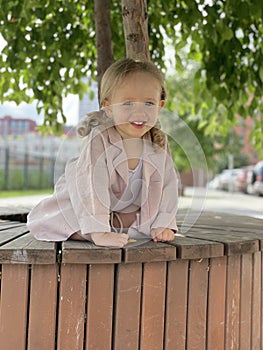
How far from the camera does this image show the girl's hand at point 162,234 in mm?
1835

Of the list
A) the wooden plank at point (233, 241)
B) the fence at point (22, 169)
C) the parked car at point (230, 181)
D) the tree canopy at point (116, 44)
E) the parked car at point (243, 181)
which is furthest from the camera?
the parked car at point (230, 181)

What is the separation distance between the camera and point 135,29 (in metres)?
2.34

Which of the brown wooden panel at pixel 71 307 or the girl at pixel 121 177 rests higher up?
the girl at pixel 121 177

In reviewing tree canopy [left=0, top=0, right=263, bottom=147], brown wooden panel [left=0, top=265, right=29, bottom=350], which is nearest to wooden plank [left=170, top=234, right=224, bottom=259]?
brown wooden panel [left=0, top=265, right=29, bottom=350]

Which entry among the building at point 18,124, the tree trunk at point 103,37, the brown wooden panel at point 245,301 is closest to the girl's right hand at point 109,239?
the brown wooden panel at point 245,301

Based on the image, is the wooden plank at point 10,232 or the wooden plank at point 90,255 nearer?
the wooden plank at point 90,255

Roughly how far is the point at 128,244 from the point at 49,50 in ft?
6.85

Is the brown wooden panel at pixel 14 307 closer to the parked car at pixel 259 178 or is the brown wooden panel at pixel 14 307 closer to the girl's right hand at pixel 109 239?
the girl's right hand at pixel 109 239

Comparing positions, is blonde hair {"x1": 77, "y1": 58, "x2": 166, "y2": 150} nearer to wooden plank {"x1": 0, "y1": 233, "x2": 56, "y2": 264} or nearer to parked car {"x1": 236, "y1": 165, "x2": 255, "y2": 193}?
wooden plank {"x1": 0, "y1": 233, "x2": 56, "y2": 264}

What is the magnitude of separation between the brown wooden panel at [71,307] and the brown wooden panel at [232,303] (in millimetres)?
554

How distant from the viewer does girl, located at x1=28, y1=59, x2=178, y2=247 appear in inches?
70.3

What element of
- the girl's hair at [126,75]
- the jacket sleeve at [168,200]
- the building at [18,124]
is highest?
the building at [18,124]

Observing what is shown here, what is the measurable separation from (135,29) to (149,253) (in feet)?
3.80

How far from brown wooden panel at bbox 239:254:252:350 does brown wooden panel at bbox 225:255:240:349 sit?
3 cm
